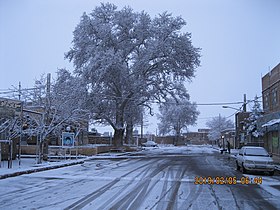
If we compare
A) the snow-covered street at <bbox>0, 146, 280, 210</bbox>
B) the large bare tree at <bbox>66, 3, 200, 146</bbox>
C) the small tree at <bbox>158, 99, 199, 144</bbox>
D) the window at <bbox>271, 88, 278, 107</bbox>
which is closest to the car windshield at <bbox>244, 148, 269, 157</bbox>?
the snow-covered street at <bbox>0, 146, 280, 210</bbox>

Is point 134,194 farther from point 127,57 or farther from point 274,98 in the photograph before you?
point 127,57

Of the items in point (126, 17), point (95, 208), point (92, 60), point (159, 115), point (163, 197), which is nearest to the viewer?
point (95, 208)

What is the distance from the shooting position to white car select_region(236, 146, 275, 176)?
17.8 m

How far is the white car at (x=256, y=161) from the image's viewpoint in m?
17.8

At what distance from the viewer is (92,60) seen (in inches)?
1542

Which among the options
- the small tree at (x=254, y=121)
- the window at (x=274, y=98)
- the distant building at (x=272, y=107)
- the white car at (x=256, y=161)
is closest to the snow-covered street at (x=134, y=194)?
the white car at (x=256, y=161)

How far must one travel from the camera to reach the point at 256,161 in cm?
1795

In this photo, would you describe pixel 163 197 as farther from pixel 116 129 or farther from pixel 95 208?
pixel 116 129

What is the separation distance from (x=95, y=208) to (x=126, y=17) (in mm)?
35582

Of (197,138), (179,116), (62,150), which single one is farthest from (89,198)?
(197,138)

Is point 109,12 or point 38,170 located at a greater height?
point 109,12

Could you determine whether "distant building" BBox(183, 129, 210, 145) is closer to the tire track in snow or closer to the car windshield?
the car windshield

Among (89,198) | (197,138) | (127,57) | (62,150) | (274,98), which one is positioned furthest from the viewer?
(197,138)

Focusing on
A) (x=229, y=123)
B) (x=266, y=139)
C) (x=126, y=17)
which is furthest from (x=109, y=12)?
(x=229, y=123)
